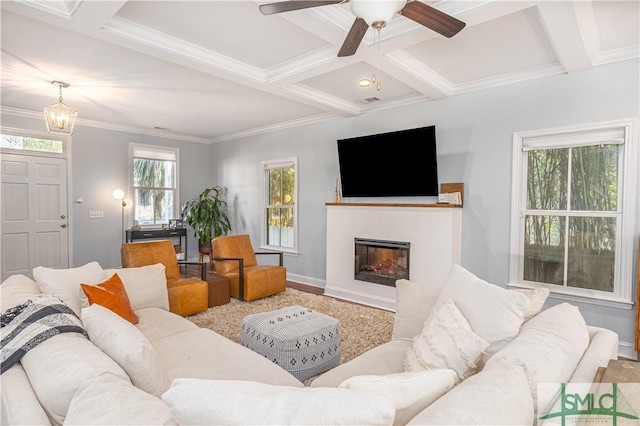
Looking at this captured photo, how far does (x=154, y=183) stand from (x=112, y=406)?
21.5 ft

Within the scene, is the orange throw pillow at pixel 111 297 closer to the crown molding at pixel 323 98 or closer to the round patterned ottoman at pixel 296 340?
the round patterned ottoman at pixel 296 340

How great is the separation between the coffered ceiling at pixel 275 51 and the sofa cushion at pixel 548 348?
6.23 feet

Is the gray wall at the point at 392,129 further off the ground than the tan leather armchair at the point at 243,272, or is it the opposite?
the gray wall at the point at 392,129

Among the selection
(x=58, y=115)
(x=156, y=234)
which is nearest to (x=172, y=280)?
(x=58, y=115)

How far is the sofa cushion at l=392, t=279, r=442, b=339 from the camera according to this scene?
223 centimetres

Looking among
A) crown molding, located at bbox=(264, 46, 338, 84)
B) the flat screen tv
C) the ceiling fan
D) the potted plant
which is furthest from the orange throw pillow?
the potted plant

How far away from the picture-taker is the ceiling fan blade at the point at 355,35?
81.5 inches

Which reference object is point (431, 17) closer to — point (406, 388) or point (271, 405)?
point (406, 388)

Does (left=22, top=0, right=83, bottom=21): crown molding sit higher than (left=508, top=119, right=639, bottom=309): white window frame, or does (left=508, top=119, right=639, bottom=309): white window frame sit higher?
(left=22, top=0, right=83, bottom=21): crown molding

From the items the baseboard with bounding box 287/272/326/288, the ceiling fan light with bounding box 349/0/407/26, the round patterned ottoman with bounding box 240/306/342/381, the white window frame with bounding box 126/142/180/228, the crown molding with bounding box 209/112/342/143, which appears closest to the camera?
the ceiling fan light with bounding box 349/0/407/26

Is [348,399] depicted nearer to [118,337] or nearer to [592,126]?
[118,337]

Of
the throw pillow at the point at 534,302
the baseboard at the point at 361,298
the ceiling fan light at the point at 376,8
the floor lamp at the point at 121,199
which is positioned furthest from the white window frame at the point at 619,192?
the floor lamp at the point at 121,199

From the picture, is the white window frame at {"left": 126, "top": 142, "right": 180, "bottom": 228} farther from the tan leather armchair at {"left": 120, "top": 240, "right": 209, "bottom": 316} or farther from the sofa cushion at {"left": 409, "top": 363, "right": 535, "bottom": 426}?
the sofa cushion at {"left": 409, "top": 363, "right": 535, "bottom": 426}

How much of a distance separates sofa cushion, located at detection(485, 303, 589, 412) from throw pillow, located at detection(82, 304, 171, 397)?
1.22 m
